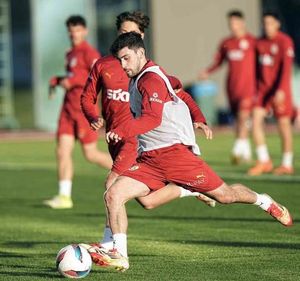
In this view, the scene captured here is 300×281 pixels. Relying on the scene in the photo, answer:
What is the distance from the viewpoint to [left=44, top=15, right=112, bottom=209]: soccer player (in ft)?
51.0

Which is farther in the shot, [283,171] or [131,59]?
[283,171]

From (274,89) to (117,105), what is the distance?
847 centimetres

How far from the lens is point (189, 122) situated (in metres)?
10.2

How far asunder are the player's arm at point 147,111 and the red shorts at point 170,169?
497mm

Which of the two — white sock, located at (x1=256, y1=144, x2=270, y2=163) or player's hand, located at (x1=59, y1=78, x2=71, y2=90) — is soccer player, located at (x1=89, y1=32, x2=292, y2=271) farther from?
white sock, located at (x1=256, y1=144, x2=270, y2=163)

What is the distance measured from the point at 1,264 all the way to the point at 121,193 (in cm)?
136

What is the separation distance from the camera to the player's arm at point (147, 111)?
9500 millimetres

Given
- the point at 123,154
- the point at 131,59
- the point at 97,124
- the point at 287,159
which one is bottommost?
the point at 287,159

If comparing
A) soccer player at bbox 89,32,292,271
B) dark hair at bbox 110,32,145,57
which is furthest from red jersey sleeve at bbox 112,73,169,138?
dark hair at bbox 110,32,145,57

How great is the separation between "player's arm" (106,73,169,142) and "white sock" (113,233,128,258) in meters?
0.78

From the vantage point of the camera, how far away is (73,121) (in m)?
15.7

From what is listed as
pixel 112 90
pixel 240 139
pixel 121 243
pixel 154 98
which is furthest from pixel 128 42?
pixel 240 139

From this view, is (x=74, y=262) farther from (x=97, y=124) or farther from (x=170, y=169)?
(x=97, y=124)

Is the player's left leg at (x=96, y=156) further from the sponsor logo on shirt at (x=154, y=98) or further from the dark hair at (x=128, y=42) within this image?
the sponsor logo on shirt at (x=154, y=98)
